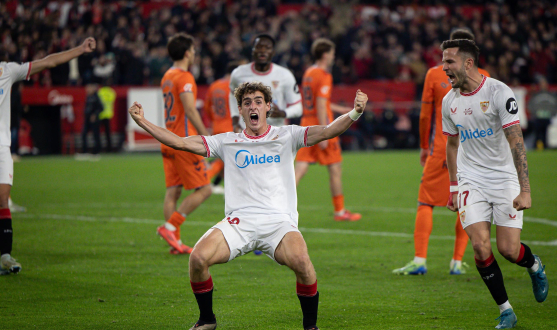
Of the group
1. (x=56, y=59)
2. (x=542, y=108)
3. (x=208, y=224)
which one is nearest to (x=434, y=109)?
(x=56, y=59)

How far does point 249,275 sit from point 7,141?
2.88 metres

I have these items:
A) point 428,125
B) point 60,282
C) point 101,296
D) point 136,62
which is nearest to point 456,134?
point 428,125

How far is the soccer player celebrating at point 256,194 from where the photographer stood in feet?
15.6

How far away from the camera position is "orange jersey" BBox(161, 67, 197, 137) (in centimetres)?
780

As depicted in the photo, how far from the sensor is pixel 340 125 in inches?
193

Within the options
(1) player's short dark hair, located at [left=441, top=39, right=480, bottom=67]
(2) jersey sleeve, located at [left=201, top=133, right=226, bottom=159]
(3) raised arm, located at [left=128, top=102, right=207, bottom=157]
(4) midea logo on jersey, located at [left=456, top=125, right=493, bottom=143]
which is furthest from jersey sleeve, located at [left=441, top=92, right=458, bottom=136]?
(3) raised arm, located at [left=128, top=102, right=207, bottom=157]

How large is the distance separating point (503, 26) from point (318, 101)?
21.6 metres

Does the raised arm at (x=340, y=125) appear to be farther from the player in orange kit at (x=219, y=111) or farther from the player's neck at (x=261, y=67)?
the player in orange kit at (x=219, y=111)

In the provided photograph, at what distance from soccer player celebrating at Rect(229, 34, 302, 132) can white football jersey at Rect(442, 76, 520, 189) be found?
338 cm

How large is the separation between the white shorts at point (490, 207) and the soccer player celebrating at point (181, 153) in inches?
136

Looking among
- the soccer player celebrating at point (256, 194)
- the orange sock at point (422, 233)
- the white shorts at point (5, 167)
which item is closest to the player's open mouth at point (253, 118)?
the soccer player celebrating at point (256, 194)

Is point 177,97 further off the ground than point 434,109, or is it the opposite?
point 177,97

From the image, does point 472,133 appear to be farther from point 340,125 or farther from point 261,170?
point 261,170

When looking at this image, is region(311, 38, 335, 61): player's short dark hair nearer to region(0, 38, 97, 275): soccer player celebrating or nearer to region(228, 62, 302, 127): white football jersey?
region(228, 62, 302, 127): white football jersey
